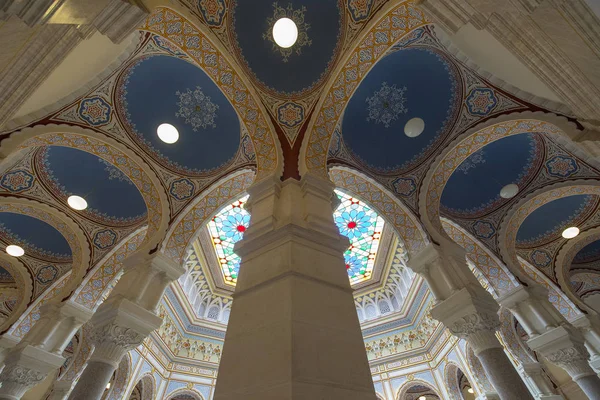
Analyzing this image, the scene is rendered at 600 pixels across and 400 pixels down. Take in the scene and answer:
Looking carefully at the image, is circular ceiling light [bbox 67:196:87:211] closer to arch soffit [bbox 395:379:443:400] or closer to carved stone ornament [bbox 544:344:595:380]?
carved stone ornament [bbox 544:344:595:380]

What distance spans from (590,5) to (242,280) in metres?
3.15

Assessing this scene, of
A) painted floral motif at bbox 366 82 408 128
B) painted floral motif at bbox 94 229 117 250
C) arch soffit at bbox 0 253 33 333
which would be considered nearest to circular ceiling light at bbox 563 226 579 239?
painted floral motif at bbox 366 82 408 128

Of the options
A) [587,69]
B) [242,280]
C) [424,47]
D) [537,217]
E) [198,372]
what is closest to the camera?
[587,69]

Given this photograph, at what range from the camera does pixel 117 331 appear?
430 cm

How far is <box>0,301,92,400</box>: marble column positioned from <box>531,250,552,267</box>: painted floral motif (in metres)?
8.92

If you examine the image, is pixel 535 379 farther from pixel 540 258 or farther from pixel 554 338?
pixel 540 258

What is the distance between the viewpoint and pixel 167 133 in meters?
5.77

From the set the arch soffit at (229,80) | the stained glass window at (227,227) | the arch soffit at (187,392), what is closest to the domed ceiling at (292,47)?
the arch soffit at (229,80)

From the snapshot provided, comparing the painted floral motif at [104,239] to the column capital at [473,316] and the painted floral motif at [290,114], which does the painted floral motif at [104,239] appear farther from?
the column capital at [473,316]

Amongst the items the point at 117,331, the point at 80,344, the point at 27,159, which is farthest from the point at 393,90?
the point at 80,344

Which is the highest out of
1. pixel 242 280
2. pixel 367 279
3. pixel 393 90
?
pixel 367 279

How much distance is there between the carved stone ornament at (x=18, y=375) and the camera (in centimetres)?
529

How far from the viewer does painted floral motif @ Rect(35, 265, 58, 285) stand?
7.43 m

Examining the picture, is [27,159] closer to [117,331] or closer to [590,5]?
[117,331]
